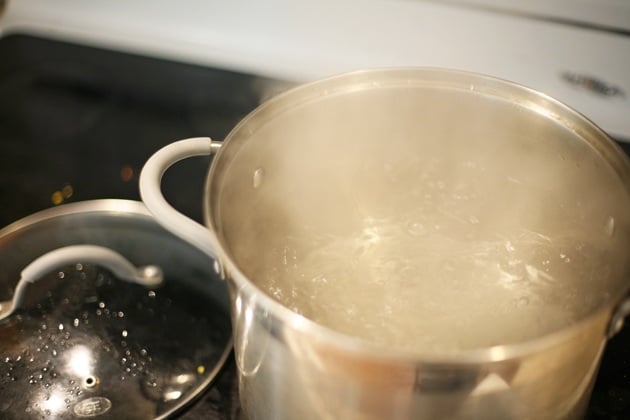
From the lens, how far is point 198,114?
935 millimetres

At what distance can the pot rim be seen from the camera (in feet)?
1.26

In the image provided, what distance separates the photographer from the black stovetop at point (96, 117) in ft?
2.79

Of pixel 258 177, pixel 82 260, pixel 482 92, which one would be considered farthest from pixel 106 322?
pixel 482 92

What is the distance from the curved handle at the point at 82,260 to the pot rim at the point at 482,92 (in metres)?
0.23

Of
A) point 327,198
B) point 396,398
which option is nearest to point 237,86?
point 327,198

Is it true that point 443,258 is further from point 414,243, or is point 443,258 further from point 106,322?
point 106,322

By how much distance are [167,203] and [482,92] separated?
0.31 metres

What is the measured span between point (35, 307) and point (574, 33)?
0.77 metres

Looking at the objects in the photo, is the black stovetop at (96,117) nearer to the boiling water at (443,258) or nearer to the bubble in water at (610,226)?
the boiling water at (443,258)

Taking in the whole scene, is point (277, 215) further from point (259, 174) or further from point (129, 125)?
point (129, 125)

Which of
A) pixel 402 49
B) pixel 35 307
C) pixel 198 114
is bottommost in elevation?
pixel 35 307

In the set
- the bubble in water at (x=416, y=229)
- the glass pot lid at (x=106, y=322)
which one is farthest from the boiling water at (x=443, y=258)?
the glass pot lid at (x=106, y=322)

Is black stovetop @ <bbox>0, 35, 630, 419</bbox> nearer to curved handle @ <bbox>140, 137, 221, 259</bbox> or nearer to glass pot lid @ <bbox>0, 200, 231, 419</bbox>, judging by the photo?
glass pot lid @ <bbox>0, 200, 231, 419</bbox>

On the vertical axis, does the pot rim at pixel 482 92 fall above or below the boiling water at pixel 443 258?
above
